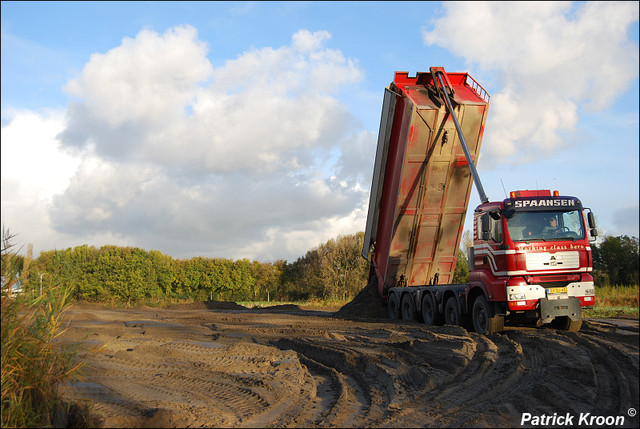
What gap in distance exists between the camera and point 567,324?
10.7 meters

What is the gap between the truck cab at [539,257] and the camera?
1027 cm

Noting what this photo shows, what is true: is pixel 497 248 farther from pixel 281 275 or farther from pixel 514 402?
pixel 281 275

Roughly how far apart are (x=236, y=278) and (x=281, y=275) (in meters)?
4.86

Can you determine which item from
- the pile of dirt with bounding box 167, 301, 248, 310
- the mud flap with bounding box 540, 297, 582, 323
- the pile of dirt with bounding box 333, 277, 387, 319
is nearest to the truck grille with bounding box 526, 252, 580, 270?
the mud flap with bounding box 540, 297, 582, 323

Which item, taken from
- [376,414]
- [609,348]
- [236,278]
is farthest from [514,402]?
[236,278]

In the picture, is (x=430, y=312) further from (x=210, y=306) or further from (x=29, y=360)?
(x=210, y=306)

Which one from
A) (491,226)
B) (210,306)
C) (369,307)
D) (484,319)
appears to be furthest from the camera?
(210,306)

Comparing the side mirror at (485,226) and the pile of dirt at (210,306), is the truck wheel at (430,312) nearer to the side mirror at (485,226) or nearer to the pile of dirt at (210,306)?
the side mirror at (485,226)

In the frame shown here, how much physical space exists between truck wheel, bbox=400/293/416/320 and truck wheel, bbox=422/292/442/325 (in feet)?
1.54

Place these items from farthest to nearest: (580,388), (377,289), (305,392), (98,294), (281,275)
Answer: (281,275) → (98,294) → (377,289) → (305,392) → (580,388)

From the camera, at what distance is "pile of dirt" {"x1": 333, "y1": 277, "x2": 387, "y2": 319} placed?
1691cm

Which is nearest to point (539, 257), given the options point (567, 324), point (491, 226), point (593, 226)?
point (491, 226)

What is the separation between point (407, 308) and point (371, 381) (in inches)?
313

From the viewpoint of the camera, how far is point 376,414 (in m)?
5.83
